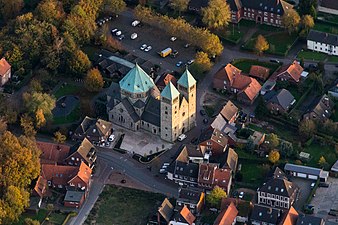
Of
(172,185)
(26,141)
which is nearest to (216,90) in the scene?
(172,185)

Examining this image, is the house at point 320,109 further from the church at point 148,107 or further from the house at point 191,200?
the house at point 191,200

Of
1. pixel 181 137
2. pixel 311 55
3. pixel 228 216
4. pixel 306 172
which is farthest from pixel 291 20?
pixel 228 216

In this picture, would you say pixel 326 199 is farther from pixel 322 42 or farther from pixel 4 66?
pixel 4 66

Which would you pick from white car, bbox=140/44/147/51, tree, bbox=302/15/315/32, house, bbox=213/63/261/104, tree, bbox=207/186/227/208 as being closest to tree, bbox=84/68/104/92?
white car, bbox=140/44/147/51

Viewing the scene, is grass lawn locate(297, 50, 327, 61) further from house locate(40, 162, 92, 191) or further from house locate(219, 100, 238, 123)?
house locate(40, 162, 92, 191)

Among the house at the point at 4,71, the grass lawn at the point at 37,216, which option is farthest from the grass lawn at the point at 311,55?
the grass lawn at the point at 37,216
